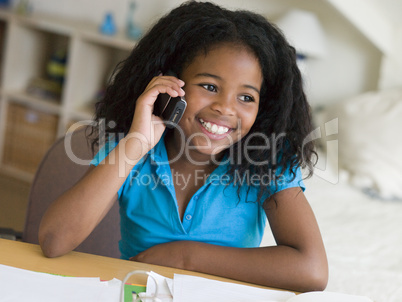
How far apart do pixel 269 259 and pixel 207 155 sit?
1.01 feet

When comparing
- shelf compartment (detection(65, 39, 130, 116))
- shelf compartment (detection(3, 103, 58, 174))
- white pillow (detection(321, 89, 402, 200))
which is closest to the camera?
white pillow (detection(321, 89, 402, 200))

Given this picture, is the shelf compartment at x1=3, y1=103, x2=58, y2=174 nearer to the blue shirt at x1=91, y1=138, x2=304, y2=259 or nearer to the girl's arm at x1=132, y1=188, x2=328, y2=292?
the blue shirt at x1=91, y1=138, x2=304, y2=259

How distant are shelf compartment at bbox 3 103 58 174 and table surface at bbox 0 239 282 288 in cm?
213

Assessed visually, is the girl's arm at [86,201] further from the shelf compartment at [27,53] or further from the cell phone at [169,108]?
the shelf compartment at [27,53]

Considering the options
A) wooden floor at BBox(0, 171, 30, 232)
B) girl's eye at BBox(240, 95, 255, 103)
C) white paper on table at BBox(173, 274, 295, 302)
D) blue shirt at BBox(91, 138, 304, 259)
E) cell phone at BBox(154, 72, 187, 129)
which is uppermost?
girl's eye at BBox(240, 95, 255, 103)

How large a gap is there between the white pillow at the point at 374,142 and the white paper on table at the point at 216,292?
1350 millimetres

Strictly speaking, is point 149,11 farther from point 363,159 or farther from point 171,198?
point 171,198

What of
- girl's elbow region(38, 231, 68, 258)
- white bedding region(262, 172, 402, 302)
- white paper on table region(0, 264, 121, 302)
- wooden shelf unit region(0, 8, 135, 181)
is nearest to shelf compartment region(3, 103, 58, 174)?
wooden shelf unit region(0, 8, 135, 181)

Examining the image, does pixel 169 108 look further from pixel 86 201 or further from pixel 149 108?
pixel 86 201

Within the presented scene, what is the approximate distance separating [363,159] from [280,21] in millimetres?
750

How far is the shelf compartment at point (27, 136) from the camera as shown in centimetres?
294

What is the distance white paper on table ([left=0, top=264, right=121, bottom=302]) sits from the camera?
714mm

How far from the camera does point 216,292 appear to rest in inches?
31.2

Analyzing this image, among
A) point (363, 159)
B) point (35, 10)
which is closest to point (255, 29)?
point (363, 159)
